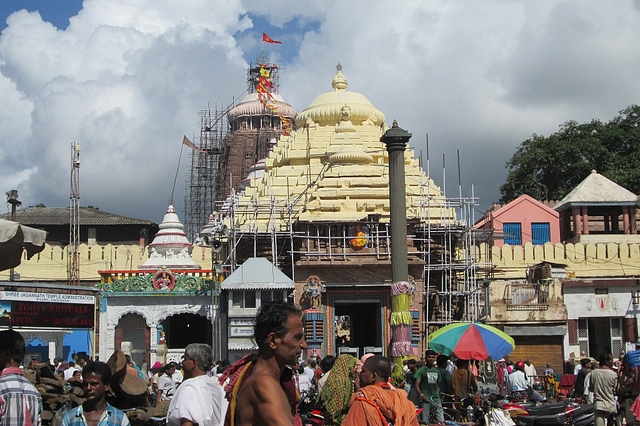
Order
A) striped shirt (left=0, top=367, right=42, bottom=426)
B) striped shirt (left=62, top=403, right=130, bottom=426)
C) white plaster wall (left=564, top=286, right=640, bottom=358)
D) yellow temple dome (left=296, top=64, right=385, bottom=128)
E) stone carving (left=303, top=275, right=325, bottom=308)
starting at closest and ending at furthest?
striped shirt (left=0, top=367, right=42, bottom=426) → striped shirt (left=62, top=403, right=130, bottom=426) → stone carving (left=303, top=275, right=325, bottom=308) → white plaster wall (left=564, top=286, right=640, bottom=358) → yellow temple dome (left=296, top=64, right=385, bottom=128)

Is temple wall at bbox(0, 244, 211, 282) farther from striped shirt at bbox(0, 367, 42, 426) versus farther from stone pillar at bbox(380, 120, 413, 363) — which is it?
striped shirt at bbox(0, 367, 42, 426)

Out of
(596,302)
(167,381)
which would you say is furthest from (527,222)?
(167,381)

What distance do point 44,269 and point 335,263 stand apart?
586 inches

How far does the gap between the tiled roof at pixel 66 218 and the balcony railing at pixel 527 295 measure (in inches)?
958

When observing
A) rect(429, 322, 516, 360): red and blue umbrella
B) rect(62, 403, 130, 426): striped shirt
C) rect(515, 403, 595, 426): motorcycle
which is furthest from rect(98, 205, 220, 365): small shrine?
rect(62, 403, 130, 426): striped shirt

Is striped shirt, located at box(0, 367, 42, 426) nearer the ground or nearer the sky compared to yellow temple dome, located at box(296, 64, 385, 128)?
nearer the ground

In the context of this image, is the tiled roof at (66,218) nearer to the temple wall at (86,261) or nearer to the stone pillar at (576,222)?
the temple wall at (86,261)

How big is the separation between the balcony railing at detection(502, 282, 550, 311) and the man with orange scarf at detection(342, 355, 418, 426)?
76.6 ft

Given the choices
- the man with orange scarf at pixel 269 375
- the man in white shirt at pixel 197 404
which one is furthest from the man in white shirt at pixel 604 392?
the man with orange scarf at pixel 269 375

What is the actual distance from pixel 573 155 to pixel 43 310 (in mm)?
42127

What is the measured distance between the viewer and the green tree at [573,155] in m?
54.3

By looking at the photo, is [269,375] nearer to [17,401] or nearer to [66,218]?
[17,401]

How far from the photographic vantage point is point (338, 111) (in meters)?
41.0

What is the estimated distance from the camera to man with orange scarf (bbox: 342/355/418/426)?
7227 millimetres
